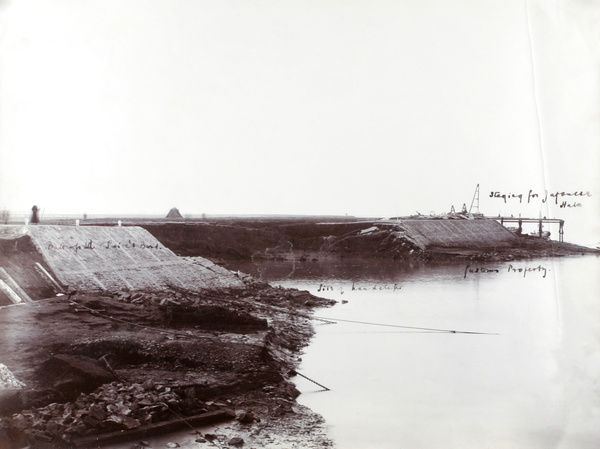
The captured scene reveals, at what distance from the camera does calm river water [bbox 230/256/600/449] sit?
18.9 ft

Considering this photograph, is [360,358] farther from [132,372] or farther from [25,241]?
[25,241]

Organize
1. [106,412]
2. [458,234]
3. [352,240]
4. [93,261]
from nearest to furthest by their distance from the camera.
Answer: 1. [106,412]
2. [93,261]
3. [352,240]
4. [458,234]

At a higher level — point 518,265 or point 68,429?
point 518,265

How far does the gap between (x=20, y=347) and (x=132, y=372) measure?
1.05 metres

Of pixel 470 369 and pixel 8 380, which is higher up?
pixel 8 380

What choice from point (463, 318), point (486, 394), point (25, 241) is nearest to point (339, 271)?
point (463, 318)

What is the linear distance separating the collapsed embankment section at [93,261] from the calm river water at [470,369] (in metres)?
2.40

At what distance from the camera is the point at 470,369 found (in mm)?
6934

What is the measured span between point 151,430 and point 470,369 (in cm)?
406

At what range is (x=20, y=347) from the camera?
5.17 meters

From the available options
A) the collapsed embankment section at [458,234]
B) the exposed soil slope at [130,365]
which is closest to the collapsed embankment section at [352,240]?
the collapsed embankment section at [458,234]

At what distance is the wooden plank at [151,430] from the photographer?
4.45 meters

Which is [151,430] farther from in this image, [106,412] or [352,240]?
[352,240]

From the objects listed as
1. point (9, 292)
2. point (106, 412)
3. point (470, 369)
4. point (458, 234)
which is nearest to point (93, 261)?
point (9, 292)
